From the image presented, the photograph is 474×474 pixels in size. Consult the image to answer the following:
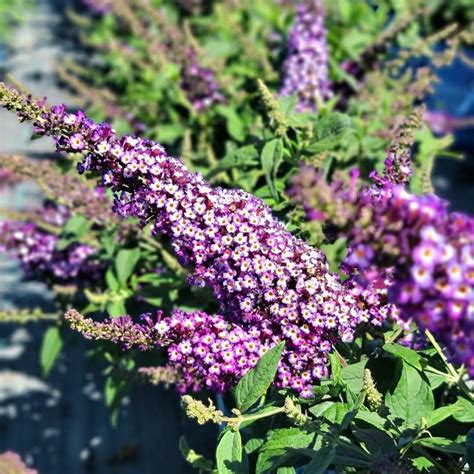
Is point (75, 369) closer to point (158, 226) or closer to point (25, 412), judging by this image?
point (25, 412)

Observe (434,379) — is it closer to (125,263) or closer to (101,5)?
(125,263)

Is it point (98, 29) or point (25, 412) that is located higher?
point (98, 29)

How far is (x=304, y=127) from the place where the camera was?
259 cm

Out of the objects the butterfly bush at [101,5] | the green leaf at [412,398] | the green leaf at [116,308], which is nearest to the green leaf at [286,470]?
the green leaf at [412,398]

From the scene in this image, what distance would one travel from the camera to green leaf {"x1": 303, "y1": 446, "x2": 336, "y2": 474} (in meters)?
1.64

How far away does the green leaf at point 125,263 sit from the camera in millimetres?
2668

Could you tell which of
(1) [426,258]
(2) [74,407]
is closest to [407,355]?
(1) [426,258]

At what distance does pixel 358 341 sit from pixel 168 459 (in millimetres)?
1674

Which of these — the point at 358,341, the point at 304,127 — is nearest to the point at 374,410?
the point at 358,341

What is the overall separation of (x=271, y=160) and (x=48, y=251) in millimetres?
1153

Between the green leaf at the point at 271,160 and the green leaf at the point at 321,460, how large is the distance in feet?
3.11

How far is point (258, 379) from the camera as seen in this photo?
1.78m

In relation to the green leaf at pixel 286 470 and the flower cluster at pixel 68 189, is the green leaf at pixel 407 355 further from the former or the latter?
the flower cluster at pixel 68 189

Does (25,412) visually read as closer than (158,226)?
No
